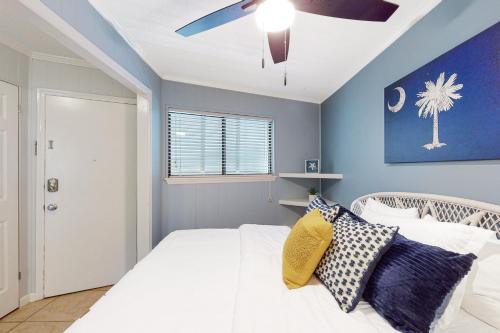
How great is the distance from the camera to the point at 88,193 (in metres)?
2.04

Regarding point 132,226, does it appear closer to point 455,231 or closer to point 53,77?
point 53,77

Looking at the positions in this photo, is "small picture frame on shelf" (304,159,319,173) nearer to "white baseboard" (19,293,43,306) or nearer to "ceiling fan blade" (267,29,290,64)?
"ceiling fan blade" (267,29,290,64)

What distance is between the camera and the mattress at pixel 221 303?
29.6 inches

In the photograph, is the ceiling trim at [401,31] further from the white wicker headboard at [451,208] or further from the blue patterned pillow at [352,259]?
the blue patterned pillow at [352,259]

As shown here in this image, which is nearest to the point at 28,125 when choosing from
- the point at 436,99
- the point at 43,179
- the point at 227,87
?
the point at 43,179

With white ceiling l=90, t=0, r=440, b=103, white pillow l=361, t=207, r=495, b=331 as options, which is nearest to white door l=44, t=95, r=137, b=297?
white ceiling l=90, t=0, r=440, b=103

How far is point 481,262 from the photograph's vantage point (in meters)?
0.87

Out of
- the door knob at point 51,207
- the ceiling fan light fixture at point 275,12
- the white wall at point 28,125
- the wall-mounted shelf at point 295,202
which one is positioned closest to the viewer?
the ceiling fan light fixture at point 275,12

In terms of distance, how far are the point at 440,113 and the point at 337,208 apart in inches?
34.7

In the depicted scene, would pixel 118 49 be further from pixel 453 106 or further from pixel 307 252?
pixel 453 106

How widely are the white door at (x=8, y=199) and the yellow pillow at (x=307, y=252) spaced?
2414 millimetres

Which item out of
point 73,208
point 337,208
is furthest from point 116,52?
point 337,208

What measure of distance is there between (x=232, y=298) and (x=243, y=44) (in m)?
1.94

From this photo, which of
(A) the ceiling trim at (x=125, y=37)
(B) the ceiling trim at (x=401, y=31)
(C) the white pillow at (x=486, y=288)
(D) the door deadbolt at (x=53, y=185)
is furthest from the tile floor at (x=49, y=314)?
(B) the ceiling trim at (x=401, y=31)
